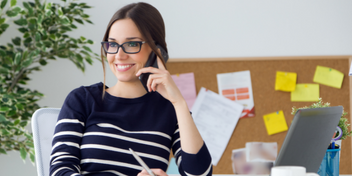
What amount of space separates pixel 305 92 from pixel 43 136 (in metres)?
1.48

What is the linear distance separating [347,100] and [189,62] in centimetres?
97

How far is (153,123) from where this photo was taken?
3.26 ft

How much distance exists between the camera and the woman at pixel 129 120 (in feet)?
2.94

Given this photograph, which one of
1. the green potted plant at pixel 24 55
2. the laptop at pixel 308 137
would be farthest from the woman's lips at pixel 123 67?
the green potted plant at pixel 24 55

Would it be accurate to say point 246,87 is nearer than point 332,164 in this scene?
No

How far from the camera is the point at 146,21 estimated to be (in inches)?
38.7

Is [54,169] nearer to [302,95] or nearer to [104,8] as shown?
[104,8]

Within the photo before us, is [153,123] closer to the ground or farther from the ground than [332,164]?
farther from the ground

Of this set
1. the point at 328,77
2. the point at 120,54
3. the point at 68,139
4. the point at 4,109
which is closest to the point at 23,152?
the point at 4,109

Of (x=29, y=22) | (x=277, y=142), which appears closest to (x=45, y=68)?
(x=29, y=22)

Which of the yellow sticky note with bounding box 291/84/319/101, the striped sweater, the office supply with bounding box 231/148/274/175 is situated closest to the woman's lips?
the striped sweater

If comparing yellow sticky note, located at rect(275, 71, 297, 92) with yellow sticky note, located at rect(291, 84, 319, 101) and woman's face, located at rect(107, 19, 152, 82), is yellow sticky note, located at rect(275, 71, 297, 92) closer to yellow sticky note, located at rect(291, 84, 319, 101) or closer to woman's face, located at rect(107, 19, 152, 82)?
yellow sticky note, located at rect(291, 84, 319, 101)

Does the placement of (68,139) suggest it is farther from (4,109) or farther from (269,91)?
(269,91)

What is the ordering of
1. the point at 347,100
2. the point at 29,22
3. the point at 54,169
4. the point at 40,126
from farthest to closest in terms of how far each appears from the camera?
the point at 347,100
the point at 29,22
the point at 40,126
the point at 54,169
